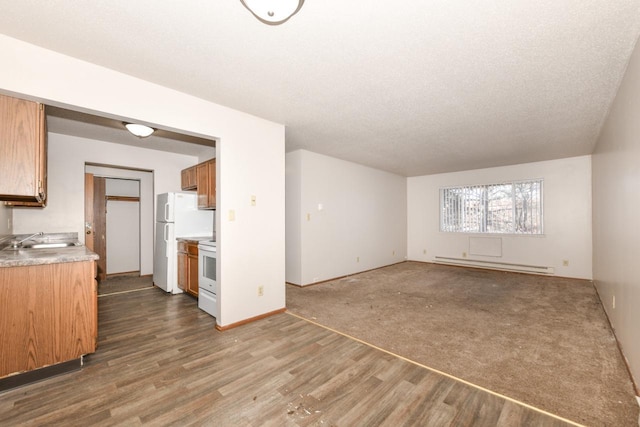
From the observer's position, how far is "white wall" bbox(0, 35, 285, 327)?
79.1 inches

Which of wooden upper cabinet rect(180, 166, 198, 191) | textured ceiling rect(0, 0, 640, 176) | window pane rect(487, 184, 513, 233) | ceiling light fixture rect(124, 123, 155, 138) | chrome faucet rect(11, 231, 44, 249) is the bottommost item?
chrome faucet rect(11, 231, 44, 249)

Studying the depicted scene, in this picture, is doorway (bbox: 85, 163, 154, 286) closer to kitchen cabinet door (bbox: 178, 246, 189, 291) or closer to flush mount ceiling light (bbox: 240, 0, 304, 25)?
kitchen cabinet door (bbox: 178, 246, 189, 291)

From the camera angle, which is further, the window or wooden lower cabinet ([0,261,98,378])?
the window

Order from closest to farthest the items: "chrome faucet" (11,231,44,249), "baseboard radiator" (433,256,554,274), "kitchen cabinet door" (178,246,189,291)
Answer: "chrome faucet" (11,231,44,249), "kitchen cabinet door" (178,246,189,291), "baseboard radiator" (433,256,554,274)

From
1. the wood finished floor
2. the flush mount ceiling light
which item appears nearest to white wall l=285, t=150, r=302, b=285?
the wood finished floor

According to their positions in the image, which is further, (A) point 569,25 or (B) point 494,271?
(B) point 494,271

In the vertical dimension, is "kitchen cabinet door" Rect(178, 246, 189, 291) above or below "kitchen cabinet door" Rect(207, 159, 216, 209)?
below

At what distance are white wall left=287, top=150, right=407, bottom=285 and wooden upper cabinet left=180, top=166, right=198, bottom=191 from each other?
1.64 meters

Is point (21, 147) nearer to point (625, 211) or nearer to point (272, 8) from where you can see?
point (272, 8)

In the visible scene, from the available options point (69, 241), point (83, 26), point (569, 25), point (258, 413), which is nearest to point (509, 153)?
point (569, 25)

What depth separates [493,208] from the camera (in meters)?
6.38

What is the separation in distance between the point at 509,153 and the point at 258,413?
5705mm

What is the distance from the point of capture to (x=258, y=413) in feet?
5.68

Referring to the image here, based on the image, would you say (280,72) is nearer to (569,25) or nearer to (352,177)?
(569,25)
